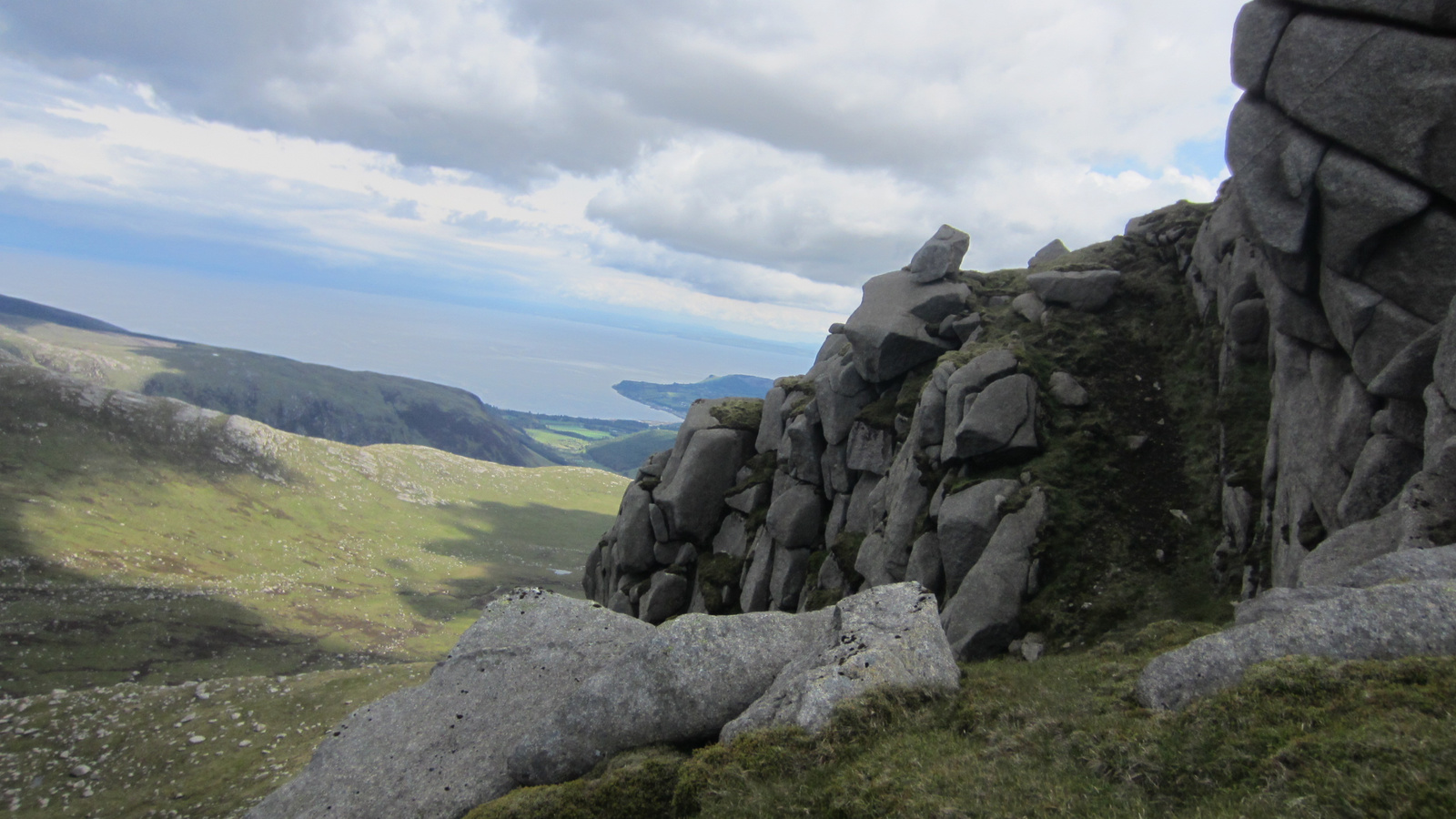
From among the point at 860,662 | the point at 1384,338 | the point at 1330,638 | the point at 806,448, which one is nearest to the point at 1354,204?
the point at 1384,338

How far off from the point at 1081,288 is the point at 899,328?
13.5 metres

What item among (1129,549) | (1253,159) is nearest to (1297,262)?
(1253,159)

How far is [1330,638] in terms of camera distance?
1528cm

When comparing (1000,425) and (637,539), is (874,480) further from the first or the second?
(637,539)

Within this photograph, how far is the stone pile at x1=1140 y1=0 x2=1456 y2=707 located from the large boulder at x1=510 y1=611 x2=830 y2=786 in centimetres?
1385

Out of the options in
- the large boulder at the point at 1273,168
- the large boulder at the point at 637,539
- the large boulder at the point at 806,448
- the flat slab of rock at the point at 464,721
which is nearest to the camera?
the flat slab of rock at the point at 464,721

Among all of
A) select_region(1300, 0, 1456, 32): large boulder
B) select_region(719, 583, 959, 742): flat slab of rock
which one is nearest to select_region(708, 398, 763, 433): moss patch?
select_region(719, 583, 959, 742): flat slab of rock

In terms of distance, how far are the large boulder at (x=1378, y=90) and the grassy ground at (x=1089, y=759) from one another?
2348 centimetres

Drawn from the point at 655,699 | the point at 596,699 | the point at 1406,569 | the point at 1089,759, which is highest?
the point at 1406,569

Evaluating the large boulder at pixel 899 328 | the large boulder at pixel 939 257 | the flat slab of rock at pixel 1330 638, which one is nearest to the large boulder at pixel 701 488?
the large boulder at pixel 899 328

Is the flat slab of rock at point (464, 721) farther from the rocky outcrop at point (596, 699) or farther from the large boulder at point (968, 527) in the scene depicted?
the large boulder at point (968, 527)

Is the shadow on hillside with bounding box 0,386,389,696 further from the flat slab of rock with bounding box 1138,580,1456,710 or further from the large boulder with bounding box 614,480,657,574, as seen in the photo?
the flat slab of rock with bounding box 1138,580,1456,710

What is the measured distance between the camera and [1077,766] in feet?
45.1

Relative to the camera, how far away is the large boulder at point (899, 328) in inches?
2217
